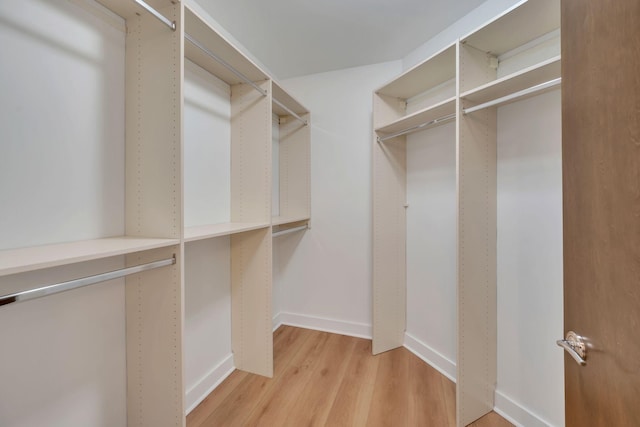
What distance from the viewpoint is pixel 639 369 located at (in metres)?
0.47

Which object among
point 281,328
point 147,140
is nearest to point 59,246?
point 147,140

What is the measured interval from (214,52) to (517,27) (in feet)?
5.70

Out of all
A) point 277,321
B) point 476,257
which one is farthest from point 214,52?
point 277,321

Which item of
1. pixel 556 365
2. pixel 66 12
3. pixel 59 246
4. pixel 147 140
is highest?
pixel 66 12

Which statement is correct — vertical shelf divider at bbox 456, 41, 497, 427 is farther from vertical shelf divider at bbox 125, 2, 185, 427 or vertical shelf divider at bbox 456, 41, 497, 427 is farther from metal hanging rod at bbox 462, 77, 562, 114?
vertical shelf divider at bbox 125, 2, 185, 427

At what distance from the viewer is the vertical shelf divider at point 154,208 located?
113 centimetres

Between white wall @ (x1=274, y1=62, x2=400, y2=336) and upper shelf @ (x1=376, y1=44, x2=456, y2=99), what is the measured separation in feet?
1.11

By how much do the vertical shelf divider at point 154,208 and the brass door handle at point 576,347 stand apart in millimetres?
1375

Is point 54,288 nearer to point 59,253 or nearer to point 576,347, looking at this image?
point 59,253

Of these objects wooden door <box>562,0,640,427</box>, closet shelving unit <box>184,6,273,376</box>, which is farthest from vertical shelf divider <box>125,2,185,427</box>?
wooden door <box>562,0,640,427</box>

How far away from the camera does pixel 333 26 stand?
1963 millimetres

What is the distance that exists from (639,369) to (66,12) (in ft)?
6.70

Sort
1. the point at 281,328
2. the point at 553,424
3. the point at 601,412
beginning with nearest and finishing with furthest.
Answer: the point at 601,412
the point at 553,424
the point at 281,328

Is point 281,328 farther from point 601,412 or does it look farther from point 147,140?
point 601,412
